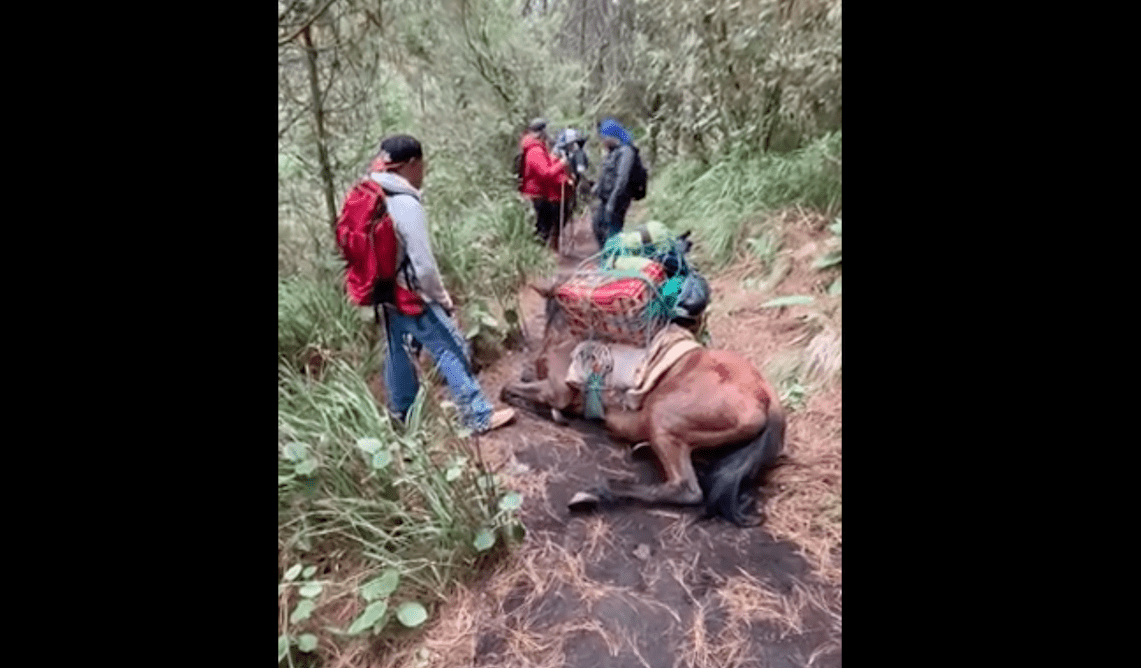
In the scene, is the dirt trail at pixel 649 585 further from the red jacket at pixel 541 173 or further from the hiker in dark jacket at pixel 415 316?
the red jacket at pixel 541 173

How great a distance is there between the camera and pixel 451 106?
421 inches

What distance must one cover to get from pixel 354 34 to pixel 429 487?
3.97m

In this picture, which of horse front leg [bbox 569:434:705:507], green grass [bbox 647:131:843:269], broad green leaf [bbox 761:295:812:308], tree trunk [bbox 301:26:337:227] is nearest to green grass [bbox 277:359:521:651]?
horse front leg [bbox 569:434:705:507]

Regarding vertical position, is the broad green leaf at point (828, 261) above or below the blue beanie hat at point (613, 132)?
below

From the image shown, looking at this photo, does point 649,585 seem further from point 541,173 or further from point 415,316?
point 541,173

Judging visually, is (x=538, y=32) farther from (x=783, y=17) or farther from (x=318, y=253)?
(x=318, y=253)

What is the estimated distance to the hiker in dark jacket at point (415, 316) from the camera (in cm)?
375

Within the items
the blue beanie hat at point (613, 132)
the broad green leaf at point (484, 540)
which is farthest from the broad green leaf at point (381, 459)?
the blue beanie hat at point (613, 132)

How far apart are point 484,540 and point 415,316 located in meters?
1.63

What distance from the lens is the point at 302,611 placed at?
2676 mm

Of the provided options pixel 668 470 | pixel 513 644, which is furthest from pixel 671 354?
pixel 513 644

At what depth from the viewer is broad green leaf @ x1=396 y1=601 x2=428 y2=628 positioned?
264 centimetres

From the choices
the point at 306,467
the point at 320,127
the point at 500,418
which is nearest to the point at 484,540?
the point at 306,467

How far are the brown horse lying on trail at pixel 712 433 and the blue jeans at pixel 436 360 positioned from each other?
115 cm
